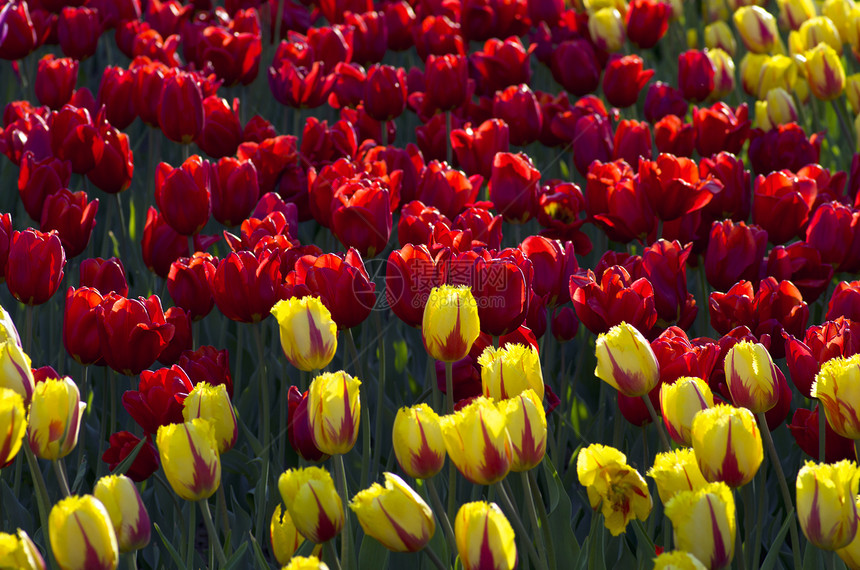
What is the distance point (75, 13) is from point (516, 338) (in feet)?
8.99

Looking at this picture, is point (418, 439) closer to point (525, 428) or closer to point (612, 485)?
point (525, 428)

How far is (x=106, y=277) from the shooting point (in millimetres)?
1951

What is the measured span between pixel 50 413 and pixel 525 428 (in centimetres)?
61

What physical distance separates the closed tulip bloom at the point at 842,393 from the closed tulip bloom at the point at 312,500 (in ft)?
2.28

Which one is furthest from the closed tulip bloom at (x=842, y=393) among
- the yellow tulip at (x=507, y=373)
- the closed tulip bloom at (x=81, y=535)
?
the closed tulip bloom at (x=81, y=535)

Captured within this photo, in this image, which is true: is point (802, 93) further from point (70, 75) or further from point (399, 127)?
point (70, 75)

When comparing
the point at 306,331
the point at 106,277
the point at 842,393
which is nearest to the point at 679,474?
the point at 842,393

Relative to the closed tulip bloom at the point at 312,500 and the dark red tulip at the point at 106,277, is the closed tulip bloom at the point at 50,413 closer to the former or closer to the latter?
the closed tulip bloom at the point at 312,500

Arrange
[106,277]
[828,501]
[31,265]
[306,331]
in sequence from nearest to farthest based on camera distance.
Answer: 1. [828,501]
2. [306,331]
3. [31,265]
4. [106,277]

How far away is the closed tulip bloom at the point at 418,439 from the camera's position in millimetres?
1185

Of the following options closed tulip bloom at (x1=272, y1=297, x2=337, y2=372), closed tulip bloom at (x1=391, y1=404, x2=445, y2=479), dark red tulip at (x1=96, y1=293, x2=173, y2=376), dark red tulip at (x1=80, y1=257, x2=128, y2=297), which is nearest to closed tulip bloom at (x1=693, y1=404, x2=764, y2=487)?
closed tulip bloom at (x1=391, y1=404, x2=445, y2=479)

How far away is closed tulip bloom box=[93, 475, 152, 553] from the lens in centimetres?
109

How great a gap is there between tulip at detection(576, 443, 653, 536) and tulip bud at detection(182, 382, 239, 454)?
0.55m

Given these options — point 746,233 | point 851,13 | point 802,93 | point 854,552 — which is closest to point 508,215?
point 746,233
